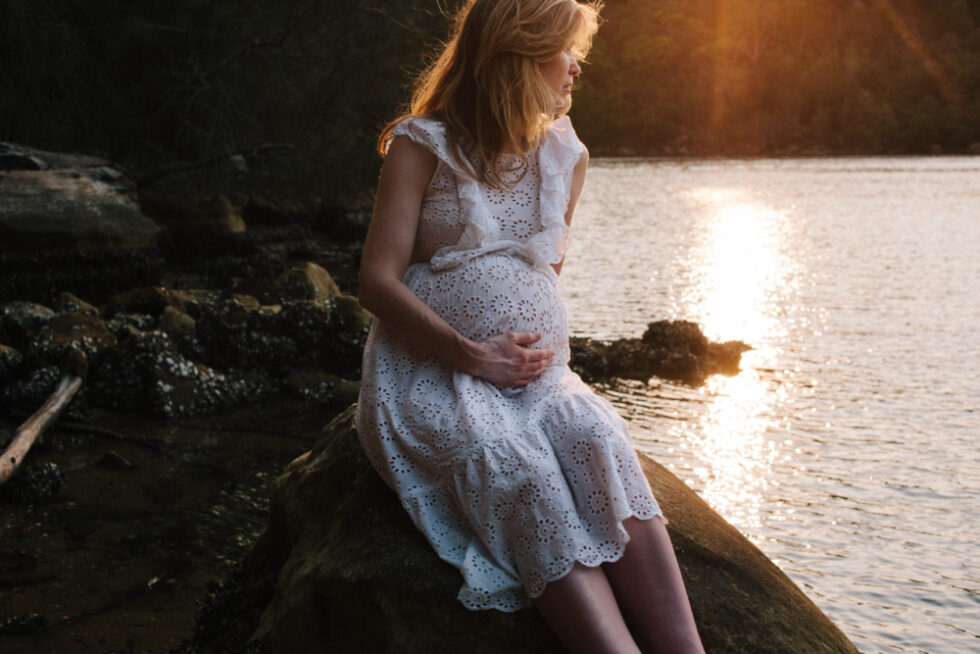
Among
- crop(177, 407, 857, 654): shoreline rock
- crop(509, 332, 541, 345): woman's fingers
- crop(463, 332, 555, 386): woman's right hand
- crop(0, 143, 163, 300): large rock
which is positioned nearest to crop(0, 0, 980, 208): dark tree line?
crop(0, 143, 163, 300): large rock

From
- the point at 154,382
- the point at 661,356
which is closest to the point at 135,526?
the point at 154,382

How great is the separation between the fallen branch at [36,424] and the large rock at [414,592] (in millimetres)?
3245

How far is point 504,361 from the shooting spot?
3.11 meters

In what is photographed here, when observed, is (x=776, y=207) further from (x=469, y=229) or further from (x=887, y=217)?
(x=469, y=229)

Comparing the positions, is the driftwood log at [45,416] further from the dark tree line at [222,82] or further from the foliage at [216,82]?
the foliage at [216,82]

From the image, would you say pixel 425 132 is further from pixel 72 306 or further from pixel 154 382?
pixel 72 306

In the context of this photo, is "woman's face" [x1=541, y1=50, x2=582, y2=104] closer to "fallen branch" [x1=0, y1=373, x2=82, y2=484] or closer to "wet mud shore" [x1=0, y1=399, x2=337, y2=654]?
"wet mud shore" [x1=0, y1=399, x2=337, y2=654]

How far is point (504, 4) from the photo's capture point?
3240mm

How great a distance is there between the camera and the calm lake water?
19.3 ft

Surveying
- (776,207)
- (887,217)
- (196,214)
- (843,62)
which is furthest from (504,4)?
(843,62)

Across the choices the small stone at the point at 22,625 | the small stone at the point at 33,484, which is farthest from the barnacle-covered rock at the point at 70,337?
the small stone at the point at 22,625

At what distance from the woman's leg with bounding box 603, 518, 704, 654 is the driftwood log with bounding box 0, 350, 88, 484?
482 cm

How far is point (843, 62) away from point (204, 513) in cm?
11930

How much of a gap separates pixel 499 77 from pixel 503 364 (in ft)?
3.34
